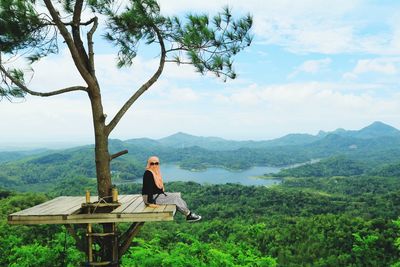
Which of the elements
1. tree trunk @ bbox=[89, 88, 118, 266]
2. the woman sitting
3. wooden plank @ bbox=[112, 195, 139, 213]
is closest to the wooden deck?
wooden plank @ bbox=[112, 195, 139, 213]

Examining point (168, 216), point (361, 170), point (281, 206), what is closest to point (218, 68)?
point (168, 216)

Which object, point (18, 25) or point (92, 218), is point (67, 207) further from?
point (18, 25)

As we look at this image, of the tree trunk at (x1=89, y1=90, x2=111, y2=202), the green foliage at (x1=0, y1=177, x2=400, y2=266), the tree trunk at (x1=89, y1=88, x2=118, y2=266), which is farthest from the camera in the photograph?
the green foliage at (x1=0, y1=177, x2=400, y2=266)

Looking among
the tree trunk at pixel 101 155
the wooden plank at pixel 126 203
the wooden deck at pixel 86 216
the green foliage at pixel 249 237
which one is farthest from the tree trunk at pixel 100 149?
the green foliage at pixel 249 237

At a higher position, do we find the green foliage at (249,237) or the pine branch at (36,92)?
the pine branch at (36,92)

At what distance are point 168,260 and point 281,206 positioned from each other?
5270 centimetres

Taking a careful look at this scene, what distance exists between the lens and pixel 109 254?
165 inches

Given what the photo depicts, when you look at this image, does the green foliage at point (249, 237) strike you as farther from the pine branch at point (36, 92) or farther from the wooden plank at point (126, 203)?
the pine branch at point (36, 92)

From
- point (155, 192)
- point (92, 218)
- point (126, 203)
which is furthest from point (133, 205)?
point (92, 218)

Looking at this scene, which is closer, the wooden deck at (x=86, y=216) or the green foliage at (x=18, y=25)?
the wooden deck at (x=86, y=216)

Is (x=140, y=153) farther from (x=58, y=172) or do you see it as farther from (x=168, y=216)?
(x=168, y=216)

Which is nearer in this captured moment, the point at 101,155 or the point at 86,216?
the point at 86,216

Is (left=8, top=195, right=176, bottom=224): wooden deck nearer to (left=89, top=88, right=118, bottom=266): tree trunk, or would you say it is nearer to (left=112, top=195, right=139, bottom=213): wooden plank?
(left=112, top=195, right=139, bottom=213): wooden plank

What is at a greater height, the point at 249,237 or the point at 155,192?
the point at 155,192
